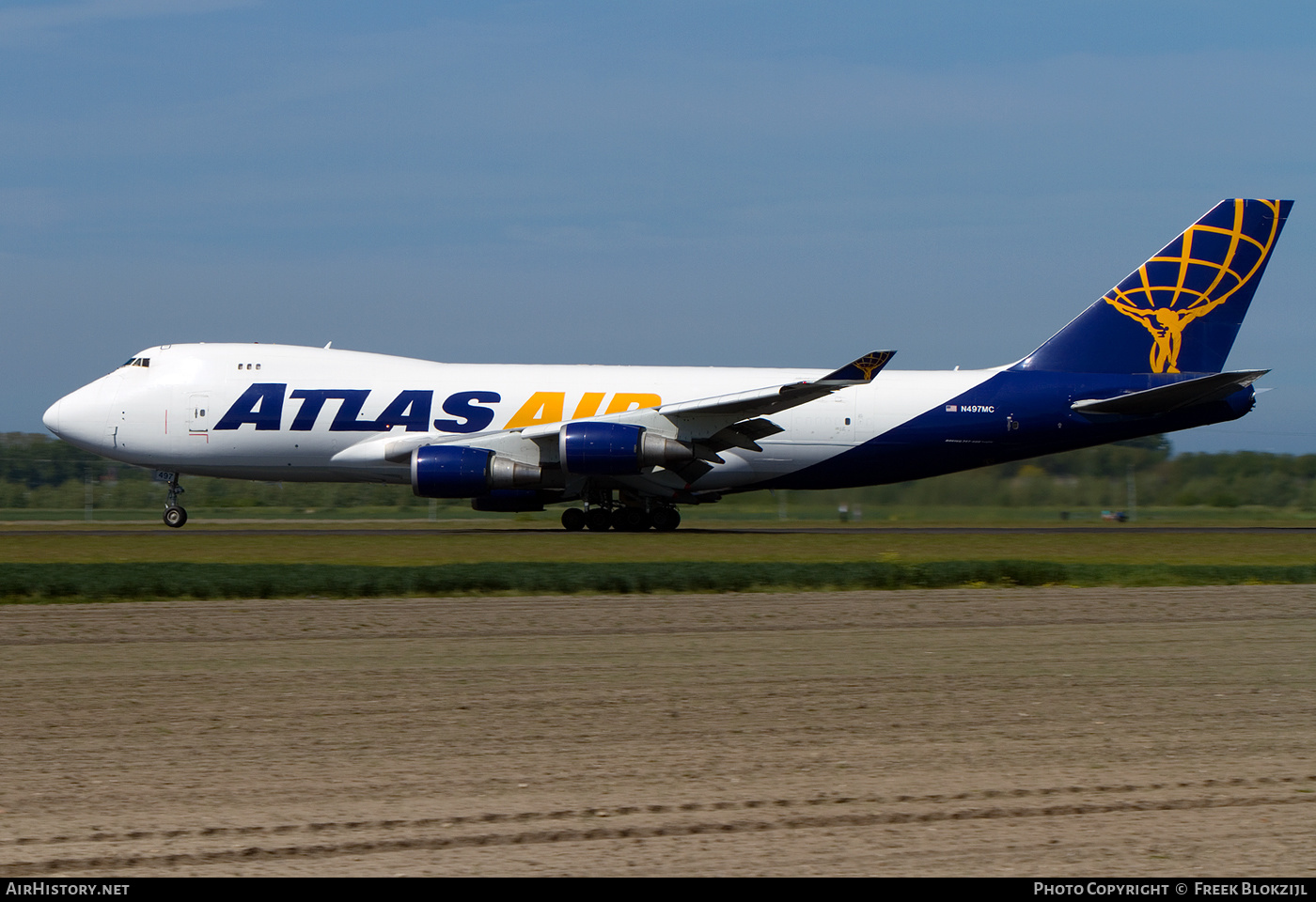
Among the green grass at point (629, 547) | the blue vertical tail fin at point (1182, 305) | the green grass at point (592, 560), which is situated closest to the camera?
the green grass at point (592, 560)

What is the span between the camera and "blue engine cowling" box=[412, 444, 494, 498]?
24.8 m

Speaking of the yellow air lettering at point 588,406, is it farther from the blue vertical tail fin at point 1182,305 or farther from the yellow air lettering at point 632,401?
the blue vertical tail fin at point 1182,305

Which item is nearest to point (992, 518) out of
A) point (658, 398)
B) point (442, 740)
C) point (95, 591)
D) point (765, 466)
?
point (765, 466)

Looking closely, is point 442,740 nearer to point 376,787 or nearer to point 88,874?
point 376,787

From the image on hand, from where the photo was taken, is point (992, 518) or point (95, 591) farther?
point (992, 518)

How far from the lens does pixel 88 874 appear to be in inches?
198

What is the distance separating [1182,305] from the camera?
2844cm

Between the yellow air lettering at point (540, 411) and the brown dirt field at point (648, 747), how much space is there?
13.5m

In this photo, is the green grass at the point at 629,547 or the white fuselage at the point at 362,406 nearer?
the green grass at the point at 629,547

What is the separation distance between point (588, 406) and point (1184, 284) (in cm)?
1367

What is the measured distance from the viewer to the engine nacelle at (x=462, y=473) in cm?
2484

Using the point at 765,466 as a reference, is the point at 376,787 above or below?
below

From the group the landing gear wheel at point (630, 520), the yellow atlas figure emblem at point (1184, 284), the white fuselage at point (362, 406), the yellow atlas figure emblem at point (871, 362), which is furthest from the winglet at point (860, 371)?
the yellow atlas figure emblem at point (1184, 284)
